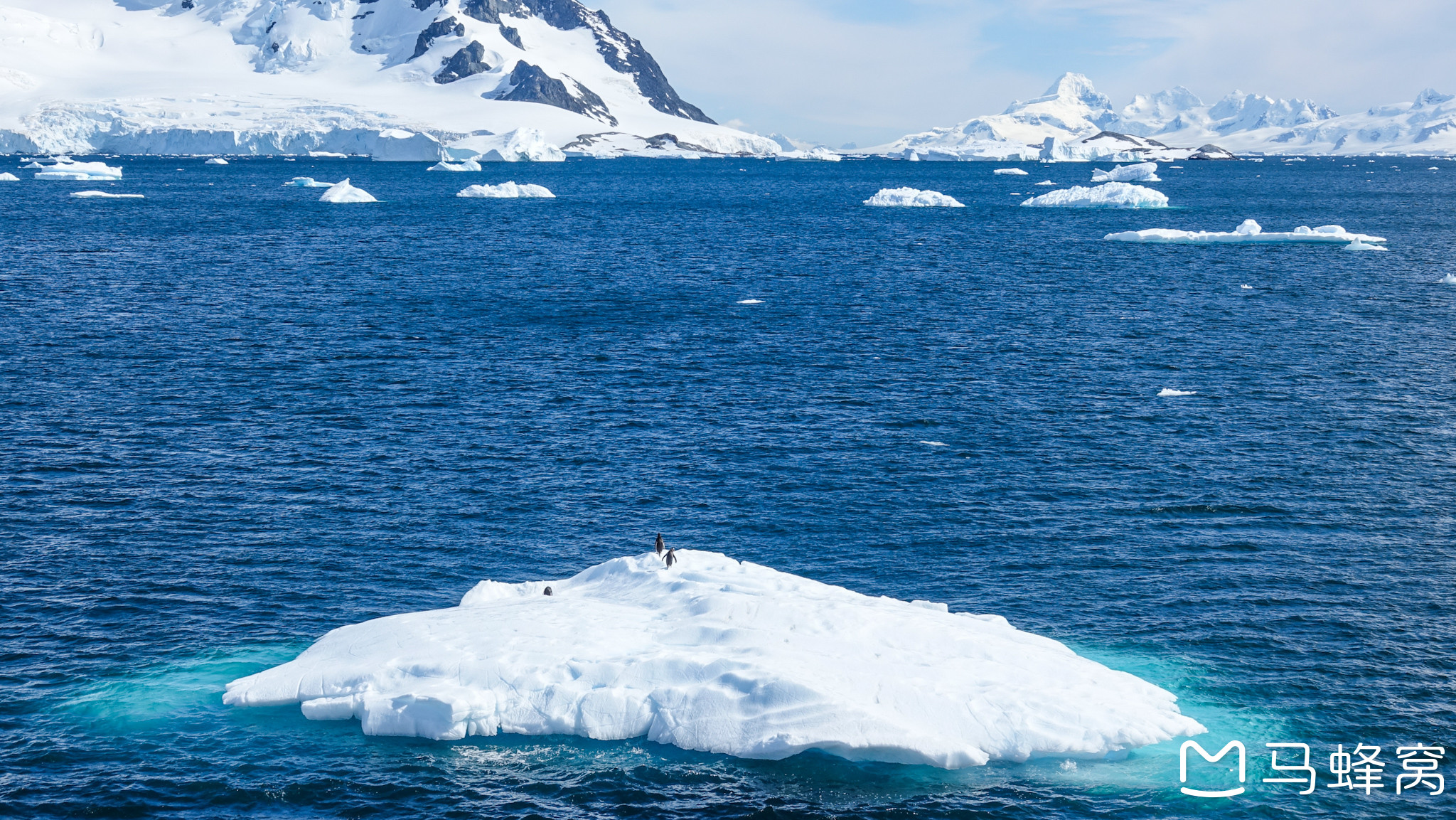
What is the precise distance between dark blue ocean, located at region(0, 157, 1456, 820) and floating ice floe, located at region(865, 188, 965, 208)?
87.8m

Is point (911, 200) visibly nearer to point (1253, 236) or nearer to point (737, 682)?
point (1253, 236)

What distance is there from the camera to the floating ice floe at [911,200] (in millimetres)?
186000

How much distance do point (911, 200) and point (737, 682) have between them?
16681 cm

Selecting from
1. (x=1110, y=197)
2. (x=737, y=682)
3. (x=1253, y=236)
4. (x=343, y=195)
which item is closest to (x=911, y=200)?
(x=1110, y=197)

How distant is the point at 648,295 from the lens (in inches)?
3777

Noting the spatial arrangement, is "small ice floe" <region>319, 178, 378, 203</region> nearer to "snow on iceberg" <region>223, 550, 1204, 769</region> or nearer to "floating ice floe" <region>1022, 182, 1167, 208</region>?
"floating ice floe" <region>1022, 182, 1167, 208</region>

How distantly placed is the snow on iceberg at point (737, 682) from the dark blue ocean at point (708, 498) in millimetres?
780

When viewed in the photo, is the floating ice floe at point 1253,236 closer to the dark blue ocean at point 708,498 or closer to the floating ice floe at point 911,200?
the dark blue ocean at point 708,498

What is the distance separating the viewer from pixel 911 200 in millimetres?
188625

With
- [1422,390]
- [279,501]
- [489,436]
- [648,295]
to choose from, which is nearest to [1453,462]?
[1422,390]

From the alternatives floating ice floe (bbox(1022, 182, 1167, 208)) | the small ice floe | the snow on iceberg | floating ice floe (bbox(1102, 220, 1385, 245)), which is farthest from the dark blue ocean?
floating ice floe (bbox(1022, 182, 1167, 208))

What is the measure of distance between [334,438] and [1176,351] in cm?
5108

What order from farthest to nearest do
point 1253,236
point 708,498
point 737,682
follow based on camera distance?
1. point 1253,236
2. point 708,498
3. point 737,682

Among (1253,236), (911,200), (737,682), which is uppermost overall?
(911,200)
